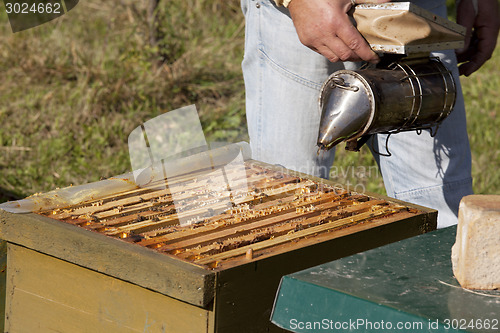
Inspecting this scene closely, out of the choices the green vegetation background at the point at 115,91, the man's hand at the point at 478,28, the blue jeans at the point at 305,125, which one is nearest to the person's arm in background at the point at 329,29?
the blue jeans at the point at 305,125

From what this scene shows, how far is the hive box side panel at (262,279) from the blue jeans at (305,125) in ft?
2.91

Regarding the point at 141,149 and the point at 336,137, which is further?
the point at 141,149

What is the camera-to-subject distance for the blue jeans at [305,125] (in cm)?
291

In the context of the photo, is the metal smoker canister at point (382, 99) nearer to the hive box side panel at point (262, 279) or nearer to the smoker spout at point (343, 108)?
the smoker spout at point (343, 108)

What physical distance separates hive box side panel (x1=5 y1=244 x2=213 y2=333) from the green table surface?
0.29m

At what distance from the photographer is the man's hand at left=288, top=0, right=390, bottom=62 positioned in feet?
7.88

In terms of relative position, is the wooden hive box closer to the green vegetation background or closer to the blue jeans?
the blue jeans

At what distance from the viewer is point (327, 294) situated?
1546 mm

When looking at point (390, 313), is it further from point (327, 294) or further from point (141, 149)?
point (141, 149)

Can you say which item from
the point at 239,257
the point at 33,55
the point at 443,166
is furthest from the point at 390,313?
the point at 33,55

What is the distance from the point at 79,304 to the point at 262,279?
516 mm

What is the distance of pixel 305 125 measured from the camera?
2.95m

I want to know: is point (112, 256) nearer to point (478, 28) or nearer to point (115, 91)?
point (478, 28)

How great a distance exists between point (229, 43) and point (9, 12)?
2222 millimetres
